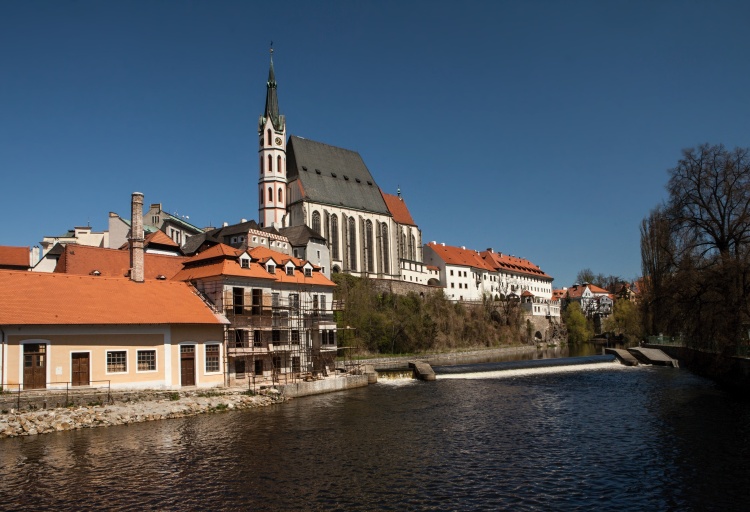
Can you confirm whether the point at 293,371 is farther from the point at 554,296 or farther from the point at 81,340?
the point at 554,296

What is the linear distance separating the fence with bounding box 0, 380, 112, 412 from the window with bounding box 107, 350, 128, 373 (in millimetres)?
1004

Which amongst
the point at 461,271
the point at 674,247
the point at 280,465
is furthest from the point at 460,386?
the point at 461,271

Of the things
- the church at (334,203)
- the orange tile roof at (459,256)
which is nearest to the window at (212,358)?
the church at (334,203)

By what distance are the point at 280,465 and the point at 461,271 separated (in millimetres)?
99280

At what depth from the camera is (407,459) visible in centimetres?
2289

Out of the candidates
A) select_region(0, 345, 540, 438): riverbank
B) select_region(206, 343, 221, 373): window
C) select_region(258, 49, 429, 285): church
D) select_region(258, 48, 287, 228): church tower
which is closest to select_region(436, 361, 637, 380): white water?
select_region(0, 345, 540, 438): riverbank

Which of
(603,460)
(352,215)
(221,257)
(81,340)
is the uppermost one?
(352,215)

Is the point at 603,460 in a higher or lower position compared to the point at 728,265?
lower

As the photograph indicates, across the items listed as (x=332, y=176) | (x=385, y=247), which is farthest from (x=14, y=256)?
(x=385, y=247)

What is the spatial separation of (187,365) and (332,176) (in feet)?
231

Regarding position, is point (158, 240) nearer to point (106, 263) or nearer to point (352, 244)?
point (106, 263)

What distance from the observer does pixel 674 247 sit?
41.8 meters

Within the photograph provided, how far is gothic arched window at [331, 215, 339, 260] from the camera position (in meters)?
97.6

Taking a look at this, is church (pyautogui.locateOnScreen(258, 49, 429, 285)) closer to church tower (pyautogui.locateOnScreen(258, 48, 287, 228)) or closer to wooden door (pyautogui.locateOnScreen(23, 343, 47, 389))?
church tower (pyautogui.locateOnScreen(258, 48, 287, 228))
